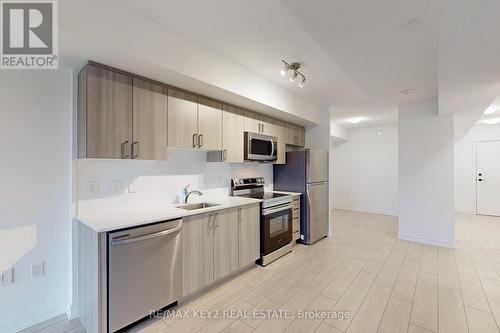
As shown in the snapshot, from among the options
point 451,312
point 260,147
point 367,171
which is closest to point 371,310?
point 451,312

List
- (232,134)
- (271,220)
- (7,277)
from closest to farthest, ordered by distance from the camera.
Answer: (7,277)
(232,134)
(271,220)

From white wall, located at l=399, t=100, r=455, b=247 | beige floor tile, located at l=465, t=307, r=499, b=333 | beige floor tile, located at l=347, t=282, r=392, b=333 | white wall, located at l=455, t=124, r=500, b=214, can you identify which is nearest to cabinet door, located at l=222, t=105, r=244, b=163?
beige floor tile, located at l=347, t=282, r=392, b=333

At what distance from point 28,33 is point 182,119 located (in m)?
1.31

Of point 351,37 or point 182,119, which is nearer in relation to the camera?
point 351,37

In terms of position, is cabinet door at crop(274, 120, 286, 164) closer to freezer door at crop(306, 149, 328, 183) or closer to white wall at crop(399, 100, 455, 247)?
freezer door at crop(306, 149, 328, 183)

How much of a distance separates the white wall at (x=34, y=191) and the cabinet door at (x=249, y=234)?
1.77 meters

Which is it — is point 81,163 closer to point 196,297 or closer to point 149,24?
point 149,24

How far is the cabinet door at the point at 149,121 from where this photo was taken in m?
2.18

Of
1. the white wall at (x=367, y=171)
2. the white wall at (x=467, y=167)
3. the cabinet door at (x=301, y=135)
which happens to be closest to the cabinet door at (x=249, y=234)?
the cabinet door at (x=301, y=135)

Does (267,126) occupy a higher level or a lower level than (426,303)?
higher

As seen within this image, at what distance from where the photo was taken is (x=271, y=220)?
329 centimetres

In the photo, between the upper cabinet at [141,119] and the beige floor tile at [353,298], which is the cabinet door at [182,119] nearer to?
the upper cabinet at [141,119]

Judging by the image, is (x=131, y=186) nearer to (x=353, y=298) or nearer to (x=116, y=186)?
(x=116, y=186)

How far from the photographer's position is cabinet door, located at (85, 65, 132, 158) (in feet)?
6.29
